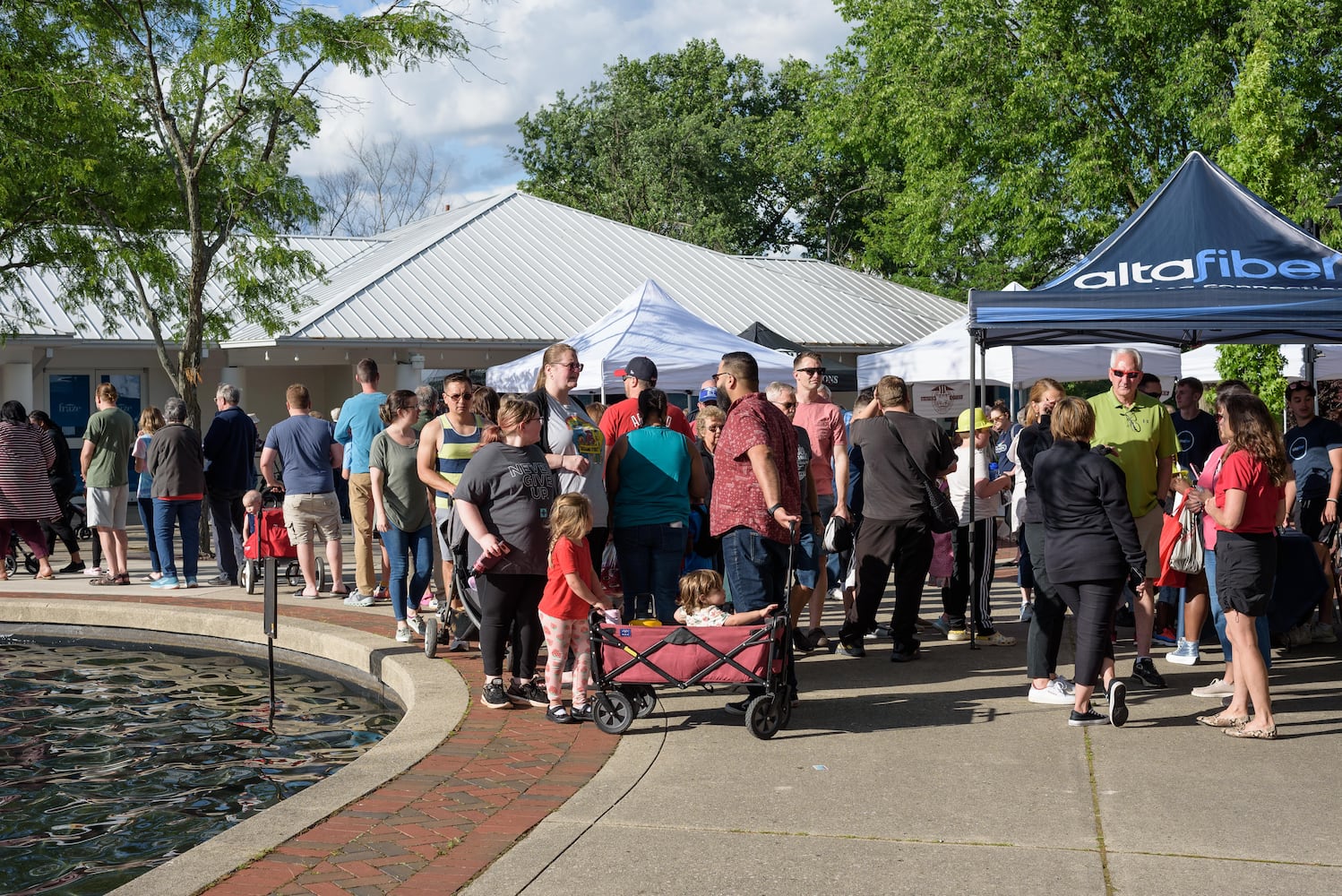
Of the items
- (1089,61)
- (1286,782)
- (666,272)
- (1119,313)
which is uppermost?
(1089,61)

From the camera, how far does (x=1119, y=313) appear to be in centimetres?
804

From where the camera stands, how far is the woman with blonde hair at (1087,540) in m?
6.50

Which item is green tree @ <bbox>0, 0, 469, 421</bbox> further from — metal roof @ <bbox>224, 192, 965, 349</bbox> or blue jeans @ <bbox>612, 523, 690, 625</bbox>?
blue jeans @ <bbox>612, 523, 690, 625</bbox>

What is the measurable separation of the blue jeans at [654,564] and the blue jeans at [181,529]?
6.30 meters

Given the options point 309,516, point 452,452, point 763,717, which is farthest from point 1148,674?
point 309,516

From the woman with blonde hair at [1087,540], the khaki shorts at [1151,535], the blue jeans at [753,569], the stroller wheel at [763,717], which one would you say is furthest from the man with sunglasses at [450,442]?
the khaki shorts at [1151,535]

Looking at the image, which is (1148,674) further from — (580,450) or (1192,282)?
(580,450)

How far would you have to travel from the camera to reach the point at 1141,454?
298 inches

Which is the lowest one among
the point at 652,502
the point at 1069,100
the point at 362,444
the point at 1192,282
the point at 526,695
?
the point at 526,695

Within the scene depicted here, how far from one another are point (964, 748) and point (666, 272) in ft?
69.1

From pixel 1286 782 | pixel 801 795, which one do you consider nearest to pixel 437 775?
pixel 801 795

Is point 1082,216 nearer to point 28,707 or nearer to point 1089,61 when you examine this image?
point 1089,61

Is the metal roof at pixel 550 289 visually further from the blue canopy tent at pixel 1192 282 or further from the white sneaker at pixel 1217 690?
the white sneaker at pixel 1217 690

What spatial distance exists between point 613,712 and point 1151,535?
135 inches
